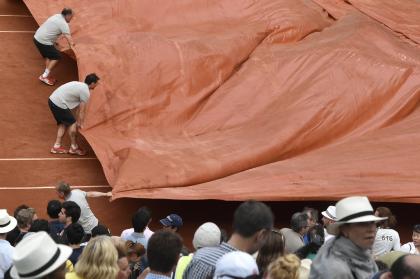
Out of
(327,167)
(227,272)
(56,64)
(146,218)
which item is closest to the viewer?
(227,272)

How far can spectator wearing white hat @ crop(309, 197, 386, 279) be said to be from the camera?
489 centimetres

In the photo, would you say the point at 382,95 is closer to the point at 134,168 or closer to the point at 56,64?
the point at 134,168

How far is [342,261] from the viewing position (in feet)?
16.0

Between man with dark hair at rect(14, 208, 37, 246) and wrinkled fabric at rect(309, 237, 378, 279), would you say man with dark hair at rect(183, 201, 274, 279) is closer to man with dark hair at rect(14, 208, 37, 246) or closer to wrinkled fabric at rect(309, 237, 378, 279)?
wrinkled fabric at rect(309, 237, 378, 279)

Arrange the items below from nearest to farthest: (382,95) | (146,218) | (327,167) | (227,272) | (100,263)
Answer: (227,272) < (100,263) < (146,218) < (327,167) < (382,95)

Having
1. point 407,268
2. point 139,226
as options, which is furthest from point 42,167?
point 407,268

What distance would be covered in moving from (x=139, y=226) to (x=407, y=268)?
3914 millimetres

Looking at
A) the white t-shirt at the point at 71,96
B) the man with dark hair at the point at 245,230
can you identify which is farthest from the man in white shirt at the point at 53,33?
the man with dark hair at the point at 245,230

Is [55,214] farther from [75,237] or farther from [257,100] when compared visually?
[257,100]

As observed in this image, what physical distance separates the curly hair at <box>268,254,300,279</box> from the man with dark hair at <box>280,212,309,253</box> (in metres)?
2.53

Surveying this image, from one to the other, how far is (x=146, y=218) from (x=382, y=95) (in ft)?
13.0

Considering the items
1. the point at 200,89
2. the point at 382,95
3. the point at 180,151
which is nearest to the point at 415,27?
the point at 382,95

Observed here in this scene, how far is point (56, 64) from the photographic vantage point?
1445 cm

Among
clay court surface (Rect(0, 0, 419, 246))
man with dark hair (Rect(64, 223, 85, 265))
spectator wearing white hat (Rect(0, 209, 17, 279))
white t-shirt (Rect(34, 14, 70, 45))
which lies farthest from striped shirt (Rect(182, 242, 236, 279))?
white t-shirt (Rect(34, 14, 70, 45))
